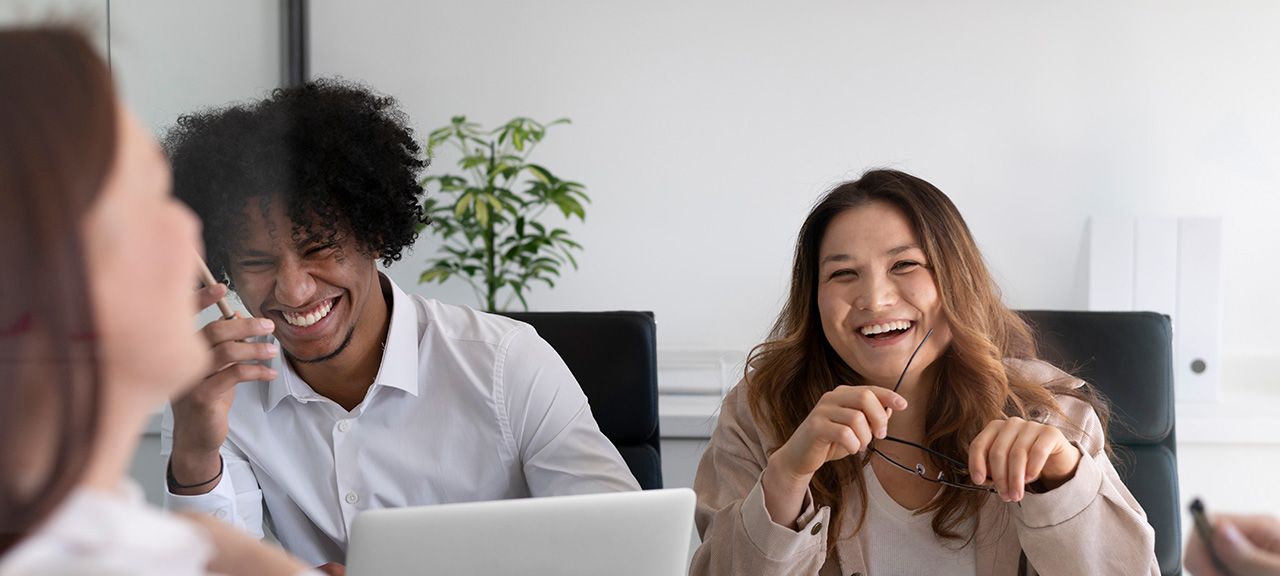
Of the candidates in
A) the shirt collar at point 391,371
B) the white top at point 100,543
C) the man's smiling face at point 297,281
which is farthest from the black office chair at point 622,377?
the white top at point 100,543

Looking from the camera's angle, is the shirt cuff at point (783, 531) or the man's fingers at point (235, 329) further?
the shirt cuff at point (783, 531)

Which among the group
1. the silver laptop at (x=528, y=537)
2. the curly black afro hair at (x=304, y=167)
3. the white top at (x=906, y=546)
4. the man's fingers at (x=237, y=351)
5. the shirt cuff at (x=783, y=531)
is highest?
the curly black afro hair at (x=304, y=167)

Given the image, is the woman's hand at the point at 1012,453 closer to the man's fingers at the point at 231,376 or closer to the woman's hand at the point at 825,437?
the woman's hand at the point at 825,437

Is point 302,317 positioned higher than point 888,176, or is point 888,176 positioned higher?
point 888,176

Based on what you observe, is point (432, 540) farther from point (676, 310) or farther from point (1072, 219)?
point (1072, 219)

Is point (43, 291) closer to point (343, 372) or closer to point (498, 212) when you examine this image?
point (343, 372)

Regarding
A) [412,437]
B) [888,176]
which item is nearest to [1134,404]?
[888,176]

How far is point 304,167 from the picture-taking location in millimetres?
1506

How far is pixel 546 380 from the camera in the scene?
149 cm

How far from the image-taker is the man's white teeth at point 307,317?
1399mm

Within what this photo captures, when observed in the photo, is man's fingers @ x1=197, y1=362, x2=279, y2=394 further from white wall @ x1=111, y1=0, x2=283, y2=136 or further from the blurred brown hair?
the blurred brown hair

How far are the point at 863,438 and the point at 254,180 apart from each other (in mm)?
847

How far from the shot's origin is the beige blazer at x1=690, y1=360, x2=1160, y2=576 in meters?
1.21

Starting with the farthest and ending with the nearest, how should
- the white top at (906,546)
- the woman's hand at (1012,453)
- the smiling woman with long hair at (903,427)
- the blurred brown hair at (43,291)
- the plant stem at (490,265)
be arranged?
1. the plant stem at (490,265)
2. the white top at (906,546)
3. the smiling woman with long hair at (903,427)
4. the woman's hand at (1012,453)
5. the blurred brown hair at (43,291)
